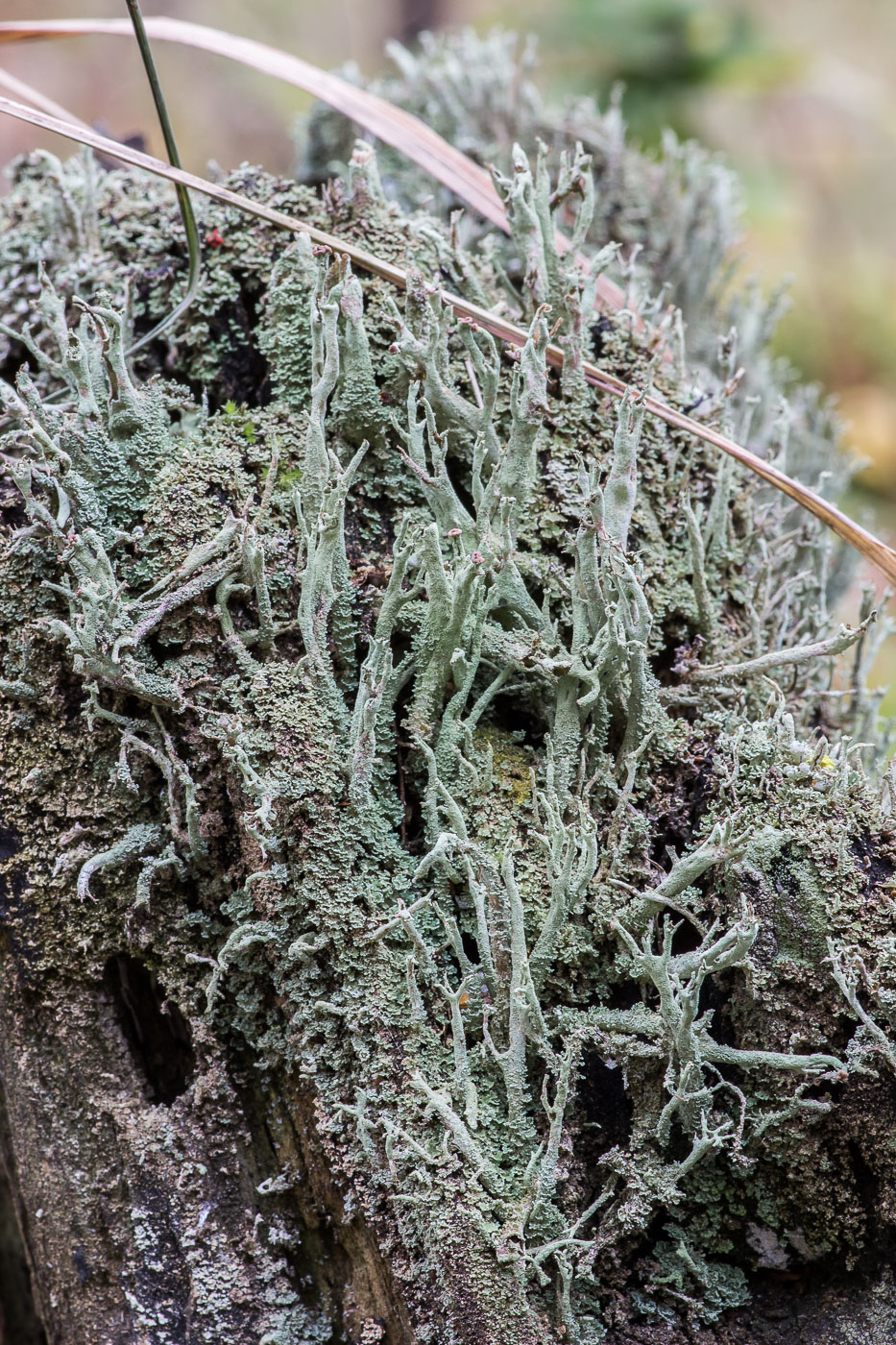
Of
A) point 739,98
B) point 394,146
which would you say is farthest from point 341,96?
point 739,98

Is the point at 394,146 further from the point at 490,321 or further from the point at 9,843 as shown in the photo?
the point at 9,843

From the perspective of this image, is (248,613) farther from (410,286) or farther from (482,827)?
(410,286)

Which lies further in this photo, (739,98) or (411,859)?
(739,98)

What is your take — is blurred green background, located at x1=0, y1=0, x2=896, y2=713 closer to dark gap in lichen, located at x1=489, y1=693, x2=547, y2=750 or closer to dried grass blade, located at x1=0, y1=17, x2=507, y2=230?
dried grass blade, located at x1=0, y1=17, x2=507, y2=230

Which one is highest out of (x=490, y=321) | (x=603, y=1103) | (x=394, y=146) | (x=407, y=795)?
(x=394, y=146)

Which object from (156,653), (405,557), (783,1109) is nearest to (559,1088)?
(783,1109)

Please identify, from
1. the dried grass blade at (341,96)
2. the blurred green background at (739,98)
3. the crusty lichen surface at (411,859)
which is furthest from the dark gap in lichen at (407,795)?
the blurred green background at (739,98)

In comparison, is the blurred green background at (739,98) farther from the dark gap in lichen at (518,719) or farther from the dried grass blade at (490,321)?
the dark gap in lichen at (518,719)
